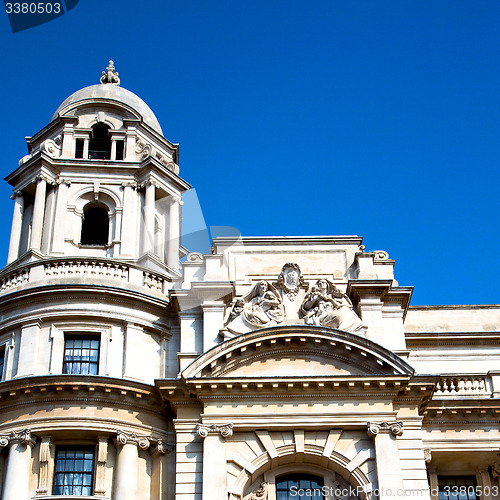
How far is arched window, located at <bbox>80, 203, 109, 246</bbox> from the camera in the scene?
3819 centimetres

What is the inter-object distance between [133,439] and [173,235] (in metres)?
10.8

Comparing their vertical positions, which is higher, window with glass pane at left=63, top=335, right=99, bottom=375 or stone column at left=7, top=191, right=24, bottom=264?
stone column at left=7, top=191, right=24, bottom=264

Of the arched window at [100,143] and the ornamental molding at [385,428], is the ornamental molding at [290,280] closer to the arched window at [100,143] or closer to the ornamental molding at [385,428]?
the ornamental molding at [385,428]

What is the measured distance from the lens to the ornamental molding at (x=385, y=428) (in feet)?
94.9

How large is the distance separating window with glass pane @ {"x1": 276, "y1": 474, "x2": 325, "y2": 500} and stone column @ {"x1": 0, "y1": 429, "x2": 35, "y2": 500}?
791 centimetres

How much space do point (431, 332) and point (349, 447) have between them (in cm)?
690

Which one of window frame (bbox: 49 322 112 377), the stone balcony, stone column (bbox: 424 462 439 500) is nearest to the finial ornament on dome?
the stone balcony

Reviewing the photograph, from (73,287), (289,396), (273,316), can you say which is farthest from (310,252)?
(73,287)

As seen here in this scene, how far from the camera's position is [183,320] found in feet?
106

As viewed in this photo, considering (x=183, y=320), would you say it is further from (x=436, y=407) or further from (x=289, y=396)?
(x=436, y=407)

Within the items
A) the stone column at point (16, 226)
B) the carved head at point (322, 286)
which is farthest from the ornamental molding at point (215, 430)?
the stone column at point (16, 226)

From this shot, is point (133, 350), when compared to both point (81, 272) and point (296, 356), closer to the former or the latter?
point (81, 272)

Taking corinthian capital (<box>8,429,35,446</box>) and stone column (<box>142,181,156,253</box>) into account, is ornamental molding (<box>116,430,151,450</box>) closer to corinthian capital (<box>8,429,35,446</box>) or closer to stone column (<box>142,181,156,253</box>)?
corinthian capital (<box>8,429,35,446</box>)

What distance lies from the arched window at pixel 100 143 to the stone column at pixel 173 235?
4111mm
